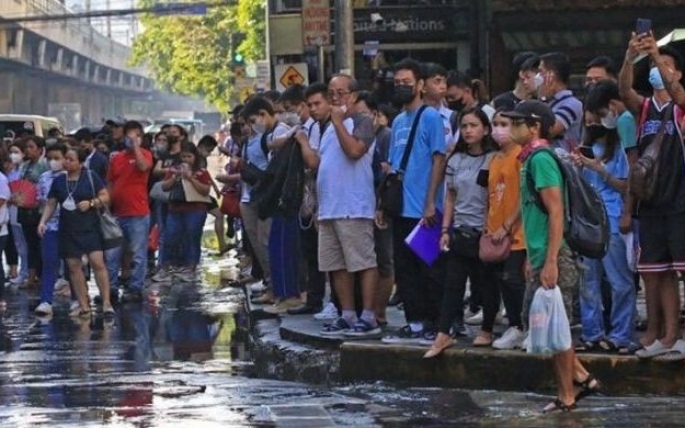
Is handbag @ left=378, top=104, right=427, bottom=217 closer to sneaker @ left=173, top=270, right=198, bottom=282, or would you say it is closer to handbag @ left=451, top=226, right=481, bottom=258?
handbag @ left=451, top=226, right=481, bottom=258

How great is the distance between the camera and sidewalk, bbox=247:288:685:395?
33.3 ft

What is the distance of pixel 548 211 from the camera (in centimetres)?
912

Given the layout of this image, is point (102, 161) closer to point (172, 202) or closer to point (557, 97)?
point (172, 202)

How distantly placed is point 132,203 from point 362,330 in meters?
6.96

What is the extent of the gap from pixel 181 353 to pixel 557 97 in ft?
13.6

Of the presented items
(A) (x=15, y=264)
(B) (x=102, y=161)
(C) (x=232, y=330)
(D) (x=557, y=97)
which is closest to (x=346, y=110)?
(D) (x=557, y=97)

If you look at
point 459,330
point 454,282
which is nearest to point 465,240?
point 454,282

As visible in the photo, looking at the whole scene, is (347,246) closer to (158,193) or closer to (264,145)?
(264,145)

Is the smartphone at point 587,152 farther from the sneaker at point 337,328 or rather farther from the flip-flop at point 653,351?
the sneaker at point 337,328

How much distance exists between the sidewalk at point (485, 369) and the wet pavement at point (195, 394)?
13 cm

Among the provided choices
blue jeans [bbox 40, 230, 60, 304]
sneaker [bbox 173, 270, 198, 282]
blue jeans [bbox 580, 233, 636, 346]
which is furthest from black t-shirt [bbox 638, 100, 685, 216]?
sneaker [bbox 173, 270, 198, 282]

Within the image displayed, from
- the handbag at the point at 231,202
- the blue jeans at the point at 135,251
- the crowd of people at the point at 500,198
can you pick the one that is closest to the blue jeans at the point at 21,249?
the blue jeans at the point at 135,251

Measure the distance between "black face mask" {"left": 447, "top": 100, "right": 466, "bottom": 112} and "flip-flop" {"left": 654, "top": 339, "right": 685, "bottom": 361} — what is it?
3.69 m

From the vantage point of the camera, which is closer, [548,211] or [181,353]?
[548,211]
